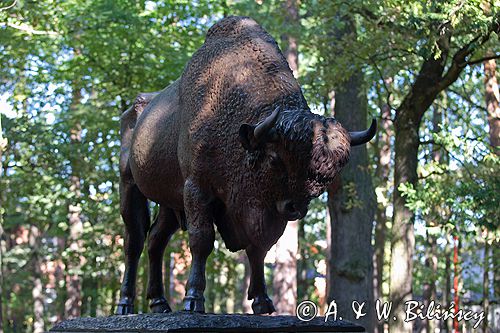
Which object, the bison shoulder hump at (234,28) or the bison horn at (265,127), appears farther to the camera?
the bison shoulder hump at (234,28)

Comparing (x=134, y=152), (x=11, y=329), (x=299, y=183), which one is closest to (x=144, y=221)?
(x=134, y=152)

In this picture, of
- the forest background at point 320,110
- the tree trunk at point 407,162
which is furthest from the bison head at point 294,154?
the tree trunk at point 407,162

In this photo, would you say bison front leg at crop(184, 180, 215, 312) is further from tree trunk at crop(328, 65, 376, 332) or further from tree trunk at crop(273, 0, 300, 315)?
tree trunk at crop(273, 0, 300, 315)

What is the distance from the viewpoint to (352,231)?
15.4 meters

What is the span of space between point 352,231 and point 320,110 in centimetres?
509

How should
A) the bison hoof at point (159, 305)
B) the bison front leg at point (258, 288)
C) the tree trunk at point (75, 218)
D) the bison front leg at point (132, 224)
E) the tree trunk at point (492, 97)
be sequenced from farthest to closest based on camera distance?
the tree trunk at point (75, 218)
the tree trunk at point (492, 97)
the bison front leg at point (132, 224)
the bison hoof at point (159, 305)
the bison front leg at point (258, 288)

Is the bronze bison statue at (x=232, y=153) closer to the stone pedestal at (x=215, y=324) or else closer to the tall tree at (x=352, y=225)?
the stone pedestal at (x=215, y=324)

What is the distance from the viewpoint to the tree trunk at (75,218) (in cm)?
2084

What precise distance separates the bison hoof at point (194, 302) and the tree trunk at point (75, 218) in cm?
1484

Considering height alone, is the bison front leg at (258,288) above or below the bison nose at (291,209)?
below

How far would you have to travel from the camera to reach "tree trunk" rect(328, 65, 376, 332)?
14.9 metres

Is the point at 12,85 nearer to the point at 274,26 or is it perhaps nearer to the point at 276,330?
Answer: the point at 274,26

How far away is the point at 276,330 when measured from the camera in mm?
5809

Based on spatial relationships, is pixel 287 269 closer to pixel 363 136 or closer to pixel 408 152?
pixel 408 152
